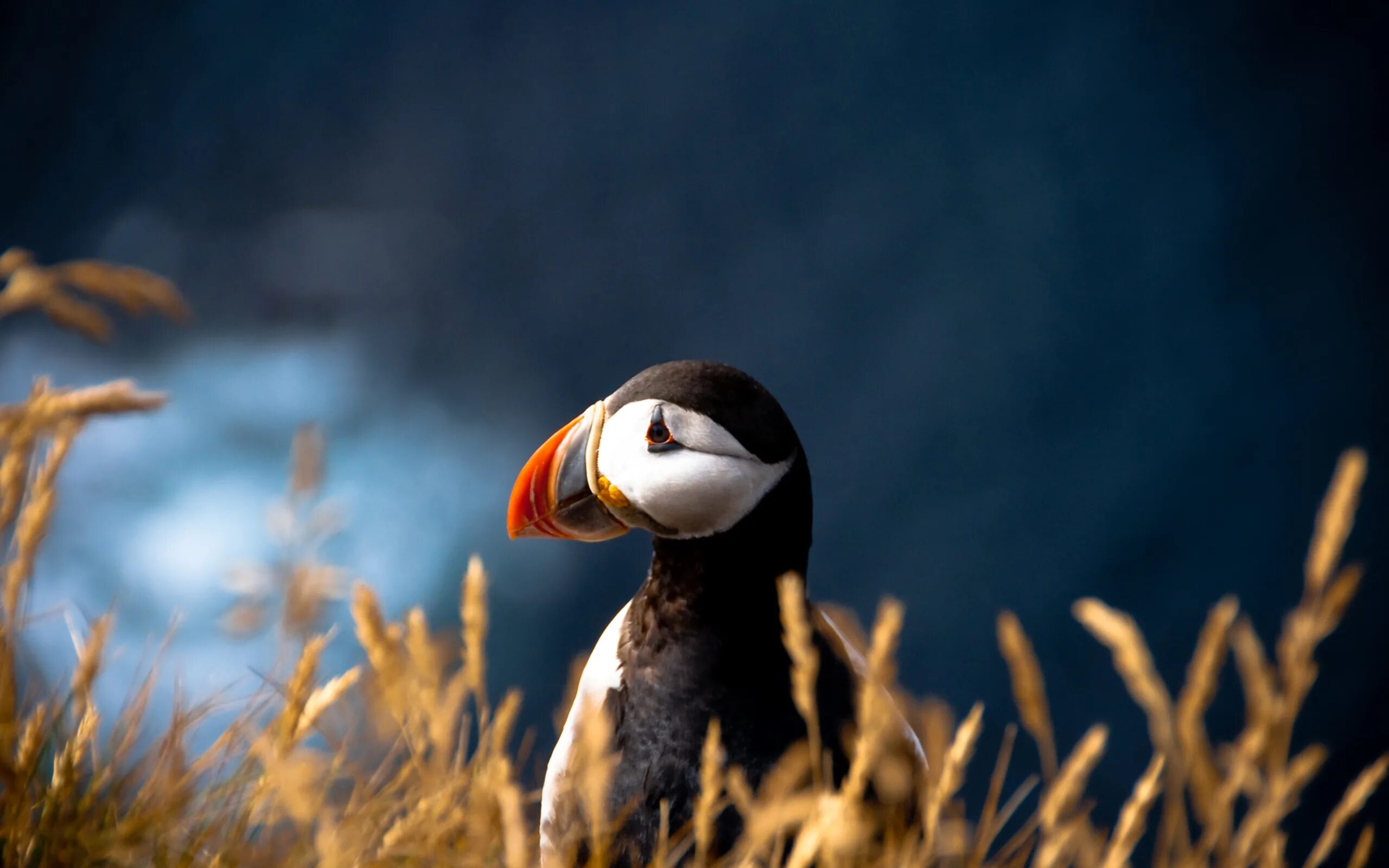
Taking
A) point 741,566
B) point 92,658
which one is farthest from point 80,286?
point 741,566

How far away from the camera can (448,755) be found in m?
0.70

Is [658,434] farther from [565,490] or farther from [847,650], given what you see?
[847,650]

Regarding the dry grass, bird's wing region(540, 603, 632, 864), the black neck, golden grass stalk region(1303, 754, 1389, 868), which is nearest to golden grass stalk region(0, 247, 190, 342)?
the dry grass

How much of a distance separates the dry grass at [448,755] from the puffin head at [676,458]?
1.02 feet

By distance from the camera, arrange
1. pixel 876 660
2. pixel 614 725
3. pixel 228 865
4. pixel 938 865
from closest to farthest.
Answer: pixel 876 660, pixel 228 865, pixel 938 865, pixel 614 725

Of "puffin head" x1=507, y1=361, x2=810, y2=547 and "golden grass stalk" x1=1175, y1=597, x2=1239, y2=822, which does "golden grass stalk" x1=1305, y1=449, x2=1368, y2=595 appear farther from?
"puffin head" x1=507, y1=361, x2=810, y2=547

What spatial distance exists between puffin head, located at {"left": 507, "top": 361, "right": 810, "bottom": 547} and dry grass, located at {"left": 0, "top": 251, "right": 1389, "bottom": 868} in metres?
0.31

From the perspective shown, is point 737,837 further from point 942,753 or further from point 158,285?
point 158,285

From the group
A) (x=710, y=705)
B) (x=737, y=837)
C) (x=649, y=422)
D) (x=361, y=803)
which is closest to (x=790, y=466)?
(x=649, y=422)

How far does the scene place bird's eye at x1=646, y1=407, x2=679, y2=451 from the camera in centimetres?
108

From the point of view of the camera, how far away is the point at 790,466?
1.10m

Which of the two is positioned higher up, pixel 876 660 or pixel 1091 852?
pixel 876 660

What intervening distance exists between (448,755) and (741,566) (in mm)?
465

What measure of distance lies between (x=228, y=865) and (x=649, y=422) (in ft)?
1.85
